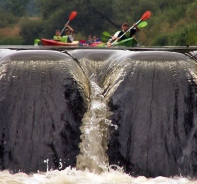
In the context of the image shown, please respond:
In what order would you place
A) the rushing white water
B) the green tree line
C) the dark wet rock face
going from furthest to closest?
the green tree line
the dark wet rock face
the rushing white water

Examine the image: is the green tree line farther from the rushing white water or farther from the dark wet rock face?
the rushing white water

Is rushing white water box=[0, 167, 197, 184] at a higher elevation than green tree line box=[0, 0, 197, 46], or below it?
below

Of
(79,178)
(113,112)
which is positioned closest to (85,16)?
(113,112)

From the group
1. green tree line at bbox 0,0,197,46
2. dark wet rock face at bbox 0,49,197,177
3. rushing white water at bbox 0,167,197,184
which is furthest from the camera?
green tree line at bbox 0,0,197,46

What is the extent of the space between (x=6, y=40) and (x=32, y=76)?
32988 millimetres

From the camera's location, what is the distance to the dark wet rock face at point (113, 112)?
6465 mm

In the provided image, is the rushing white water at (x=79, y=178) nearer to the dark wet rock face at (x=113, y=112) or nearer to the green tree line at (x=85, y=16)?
the dark wet rock face at (x=113, y=112)

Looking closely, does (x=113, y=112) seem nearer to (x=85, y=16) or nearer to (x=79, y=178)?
(x=79, y=178)

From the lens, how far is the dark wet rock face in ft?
21.2

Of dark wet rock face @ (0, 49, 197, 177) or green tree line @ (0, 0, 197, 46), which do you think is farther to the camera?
green tree line @ (0, 0, 197, 46)

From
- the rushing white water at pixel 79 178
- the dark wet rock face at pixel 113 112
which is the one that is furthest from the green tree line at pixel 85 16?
the rushing white water at pixel 79 178

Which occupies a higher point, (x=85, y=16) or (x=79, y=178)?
(x=85, y=16)

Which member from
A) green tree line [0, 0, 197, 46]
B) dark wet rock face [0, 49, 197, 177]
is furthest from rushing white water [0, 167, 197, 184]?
green tree line [0, 0, 197, 46]

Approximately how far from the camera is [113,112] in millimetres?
6695
